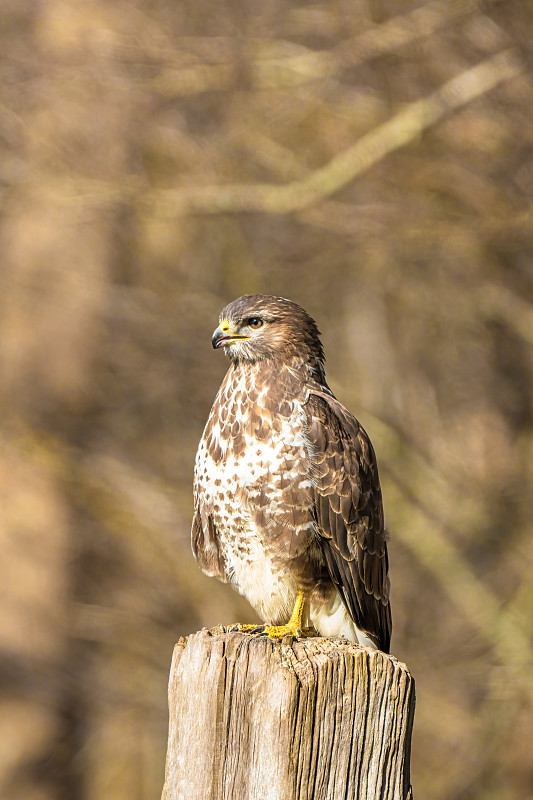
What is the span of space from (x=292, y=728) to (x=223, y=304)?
236 inches

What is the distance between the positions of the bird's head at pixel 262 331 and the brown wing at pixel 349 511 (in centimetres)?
21

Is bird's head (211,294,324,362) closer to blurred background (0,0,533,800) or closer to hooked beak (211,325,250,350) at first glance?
hooked beak (211,325,250,350)

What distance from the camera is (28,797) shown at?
9.77 meters

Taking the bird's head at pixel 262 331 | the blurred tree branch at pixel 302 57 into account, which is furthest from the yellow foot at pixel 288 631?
the blurred tree branch at pixel 302 57

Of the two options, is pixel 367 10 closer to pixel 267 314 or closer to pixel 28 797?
pixel 267 314

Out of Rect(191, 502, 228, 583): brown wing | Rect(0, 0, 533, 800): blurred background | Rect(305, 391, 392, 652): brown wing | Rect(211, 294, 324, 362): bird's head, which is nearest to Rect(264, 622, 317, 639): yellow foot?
Rect(305, 391, 392, 652): brown wing

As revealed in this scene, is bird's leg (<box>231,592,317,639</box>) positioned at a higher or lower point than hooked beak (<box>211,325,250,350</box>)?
lower

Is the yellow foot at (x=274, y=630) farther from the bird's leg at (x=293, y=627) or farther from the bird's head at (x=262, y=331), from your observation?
the bird's head at (x=262, y=331)

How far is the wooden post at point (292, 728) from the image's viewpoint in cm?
235

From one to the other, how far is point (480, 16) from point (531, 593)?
4.16 m

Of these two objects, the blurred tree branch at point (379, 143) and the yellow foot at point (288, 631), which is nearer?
the yellow foot at point (288, 631)

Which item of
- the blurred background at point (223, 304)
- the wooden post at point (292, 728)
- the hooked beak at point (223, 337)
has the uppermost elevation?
the blurred background at point (223, 304)

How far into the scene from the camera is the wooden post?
235 cm

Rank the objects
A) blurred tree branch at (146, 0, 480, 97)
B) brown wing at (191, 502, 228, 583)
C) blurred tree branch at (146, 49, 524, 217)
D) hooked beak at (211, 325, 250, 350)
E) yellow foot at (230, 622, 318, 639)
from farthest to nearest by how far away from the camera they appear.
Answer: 1. blurred tree branch at (146, 0, 480, 97)
2. blurred tree branch at (146, 49, 524, 217)
3. brown wing at (191, 502, 228, 583)
4. hooked beak at (211, 325, 250, 350)
5. yellow foot at (230, 622, 318, 639)
